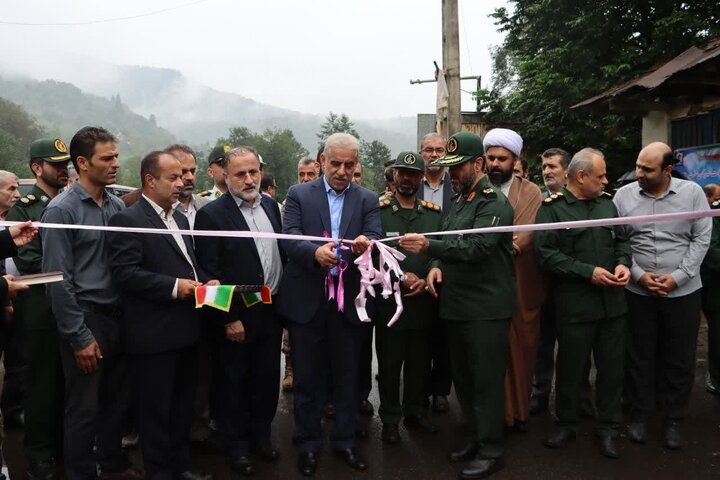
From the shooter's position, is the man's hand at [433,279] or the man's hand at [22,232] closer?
the man's hand at [22,232]

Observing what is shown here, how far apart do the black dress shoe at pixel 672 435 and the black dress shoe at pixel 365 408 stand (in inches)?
87.8

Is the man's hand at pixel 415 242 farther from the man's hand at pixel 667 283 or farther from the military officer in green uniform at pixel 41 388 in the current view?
the military officer in green uniform at pixel 41 388

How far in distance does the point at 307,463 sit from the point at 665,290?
2755 mm

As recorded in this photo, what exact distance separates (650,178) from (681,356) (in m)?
1.32

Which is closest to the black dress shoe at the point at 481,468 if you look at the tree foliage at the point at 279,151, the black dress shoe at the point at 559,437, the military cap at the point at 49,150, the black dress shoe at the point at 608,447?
the black dress shoe at the point at 559,437

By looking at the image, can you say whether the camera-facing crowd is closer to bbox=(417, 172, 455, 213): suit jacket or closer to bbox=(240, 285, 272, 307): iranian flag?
bbox=(240, 285, 272, 307): iranian flag

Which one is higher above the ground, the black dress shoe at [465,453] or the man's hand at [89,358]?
the man's hand at [89,358]

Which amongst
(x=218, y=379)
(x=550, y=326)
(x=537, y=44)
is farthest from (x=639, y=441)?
(x=537, y=44)

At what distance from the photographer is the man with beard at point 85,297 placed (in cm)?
309

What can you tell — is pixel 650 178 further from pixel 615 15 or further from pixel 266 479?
pixel 615 15

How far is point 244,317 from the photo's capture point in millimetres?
3707

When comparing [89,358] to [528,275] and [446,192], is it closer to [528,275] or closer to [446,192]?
[528,275]

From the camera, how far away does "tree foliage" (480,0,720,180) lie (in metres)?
13.0

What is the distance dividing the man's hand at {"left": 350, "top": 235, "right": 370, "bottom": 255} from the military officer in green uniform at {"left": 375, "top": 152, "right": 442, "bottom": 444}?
0.68 meters
